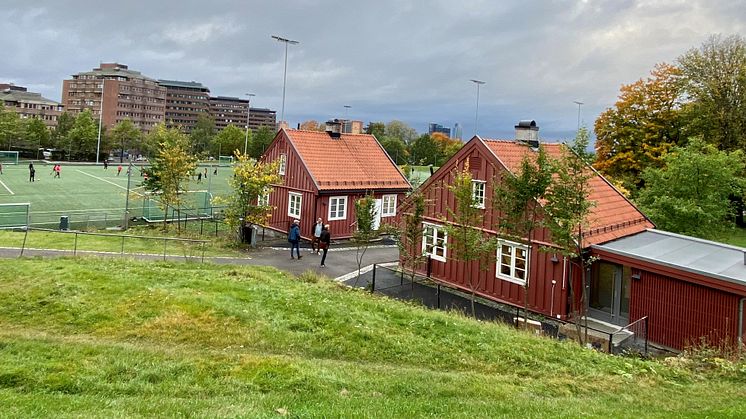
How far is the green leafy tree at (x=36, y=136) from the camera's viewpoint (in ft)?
294

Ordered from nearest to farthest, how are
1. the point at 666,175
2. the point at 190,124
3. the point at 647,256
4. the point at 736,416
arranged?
the point at 736,416 → the point at 647,256 → the point at 666,175 → the point at 190,124

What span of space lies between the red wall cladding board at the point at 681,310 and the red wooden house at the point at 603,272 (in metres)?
0.02

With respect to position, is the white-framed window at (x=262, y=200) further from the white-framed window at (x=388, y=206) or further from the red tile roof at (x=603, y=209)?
the red tile roof at (x=603, y=209)

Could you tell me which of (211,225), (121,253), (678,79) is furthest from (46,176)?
(678,79)

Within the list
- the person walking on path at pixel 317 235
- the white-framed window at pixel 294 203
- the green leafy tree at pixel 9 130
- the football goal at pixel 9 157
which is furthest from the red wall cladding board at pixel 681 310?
the green leafy tree at pixel 9 130

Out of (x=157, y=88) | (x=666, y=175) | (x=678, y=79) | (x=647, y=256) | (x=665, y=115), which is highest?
(x=157, y=88)

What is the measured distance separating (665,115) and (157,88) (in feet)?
528

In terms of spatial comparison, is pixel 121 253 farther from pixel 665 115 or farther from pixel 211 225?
pixel 665 115

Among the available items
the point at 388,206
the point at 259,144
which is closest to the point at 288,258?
the point at 388,206

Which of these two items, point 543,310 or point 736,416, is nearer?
point 736,416

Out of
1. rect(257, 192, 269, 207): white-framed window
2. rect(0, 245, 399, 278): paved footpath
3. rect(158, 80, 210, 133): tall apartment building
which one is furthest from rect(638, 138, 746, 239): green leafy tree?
rect(158, 80, 210, 133): tall apartment building

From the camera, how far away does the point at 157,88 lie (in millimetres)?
168875

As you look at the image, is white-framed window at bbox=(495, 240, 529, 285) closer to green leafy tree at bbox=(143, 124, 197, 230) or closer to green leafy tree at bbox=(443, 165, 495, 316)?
green leafy tree at bbox=(443, 165, 495, 316)

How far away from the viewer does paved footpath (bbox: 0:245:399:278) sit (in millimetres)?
21953
